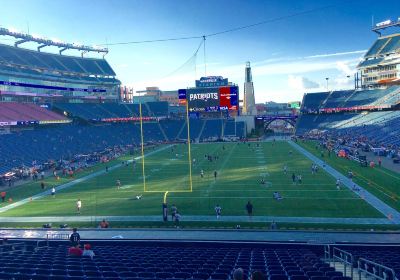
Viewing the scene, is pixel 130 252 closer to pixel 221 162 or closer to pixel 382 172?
pixel 382 172

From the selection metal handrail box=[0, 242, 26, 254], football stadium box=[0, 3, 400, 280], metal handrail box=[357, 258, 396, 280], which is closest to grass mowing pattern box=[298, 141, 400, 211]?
football stadium box=[0, 3, 400, 280]

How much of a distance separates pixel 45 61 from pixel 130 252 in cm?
7108

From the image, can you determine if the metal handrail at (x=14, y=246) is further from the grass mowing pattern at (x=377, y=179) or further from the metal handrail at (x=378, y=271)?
the grass mowing pattern at (x=377, y=179)

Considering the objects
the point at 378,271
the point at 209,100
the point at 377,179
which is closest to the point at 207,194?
the point at 377,179

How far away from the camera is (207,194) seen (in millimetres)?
26375

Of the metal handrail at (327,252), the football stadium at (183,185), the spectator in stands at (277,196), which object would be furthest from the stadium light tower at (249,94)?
the metal handrail at (327,252)

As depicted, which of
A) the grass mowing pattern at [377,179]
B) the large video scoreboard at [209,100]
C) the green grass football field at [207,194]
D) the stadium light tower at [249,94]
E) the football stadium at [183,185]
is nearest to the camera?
the football stadium at [183,185]

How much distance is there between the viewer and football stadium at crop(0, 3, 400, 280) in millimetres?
10305

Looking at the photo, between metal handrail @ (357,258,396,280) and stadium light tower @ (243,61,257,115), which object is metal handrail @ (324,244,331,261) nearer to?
metal handrail @ (357,258,396,280)

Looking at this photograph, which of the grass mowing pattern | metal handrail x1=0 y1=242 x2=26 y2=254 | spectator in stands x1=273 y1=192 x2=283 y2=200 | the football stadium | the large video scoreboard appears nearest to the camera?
the football stadium

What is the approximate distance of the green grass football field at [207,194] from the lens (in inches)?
861

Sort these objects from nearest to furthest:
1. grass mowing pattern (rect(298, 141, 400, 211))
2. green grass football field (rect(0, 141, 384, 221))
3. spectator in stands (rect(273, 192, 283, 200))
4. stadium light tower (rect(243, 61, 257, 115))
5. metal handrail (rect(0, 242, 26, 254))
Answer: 1. metal handrail (rect(0, 242, 26, 254))
2. green grass football field (rect(0, 141, 384, 221))
3. grass mowing pattern (rect(298, 141, 400, 211))
4. spectator in stands (rect(273, 192, 283, 200))
5. stadium light tower (rect(243, 61, 257, 115))

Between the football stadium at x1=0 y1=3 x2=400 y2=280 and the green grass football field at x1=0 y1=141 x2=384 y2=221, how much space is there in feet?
0.48

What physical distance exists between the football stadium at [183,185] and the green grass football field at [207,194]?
5.8 inches
